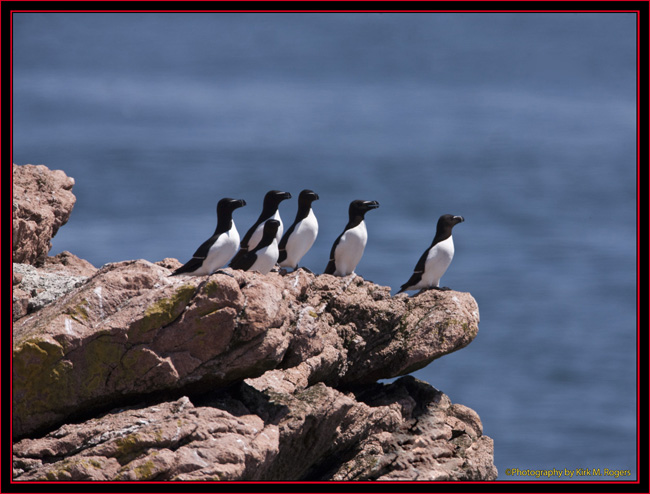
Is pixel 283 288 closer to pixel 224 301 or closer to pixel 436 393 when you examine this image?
pixel 224 301

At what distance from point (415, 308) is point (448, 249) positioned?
1.78 metres

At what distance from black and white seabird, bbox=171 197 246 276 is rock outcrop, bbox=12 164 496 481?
0.98 metres

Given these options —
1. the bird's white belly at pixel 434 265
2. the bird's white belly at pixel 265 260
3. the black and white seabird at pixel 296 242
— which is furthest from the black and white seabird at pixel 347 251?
the bird's white belly at pixel 265 260

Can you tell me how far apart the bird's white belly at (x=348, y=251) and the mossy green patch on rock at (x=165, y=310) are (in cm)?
513

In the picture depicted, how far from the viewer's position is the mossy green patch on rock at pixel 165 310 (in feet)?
45.7

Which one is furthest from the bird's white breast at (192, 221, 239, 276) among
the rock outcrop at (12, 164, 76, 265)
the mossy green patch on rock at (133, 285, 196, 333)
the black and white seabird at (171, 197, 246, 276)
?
the rock outcrop at (12, 164, 76, 265)

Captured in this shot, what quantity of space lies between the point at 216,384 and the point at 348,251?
4.91 meters

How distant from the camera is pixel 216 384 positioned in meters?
14.7

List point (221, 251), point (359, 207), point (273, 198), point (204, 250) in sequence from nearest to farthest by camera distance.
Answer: point (204, 250) → point (221, 251) → point (359, 207) → point (273, 198)

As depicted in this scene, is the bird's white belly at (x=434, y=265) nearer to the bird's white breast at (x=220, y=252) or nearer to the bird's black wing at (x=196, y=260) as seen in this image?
the bird's white breast at (x=220, y=252)

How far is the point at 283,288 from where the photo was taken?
1611 centimetres

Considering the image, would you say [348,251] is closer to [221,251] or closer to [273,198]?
[273,198]

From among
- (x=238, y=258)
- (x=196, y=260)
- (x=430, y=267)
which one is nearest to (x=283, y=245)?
(x=238, y=258)

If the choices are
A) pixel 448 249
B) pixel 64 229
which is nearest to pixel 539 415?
pixel 64 229
